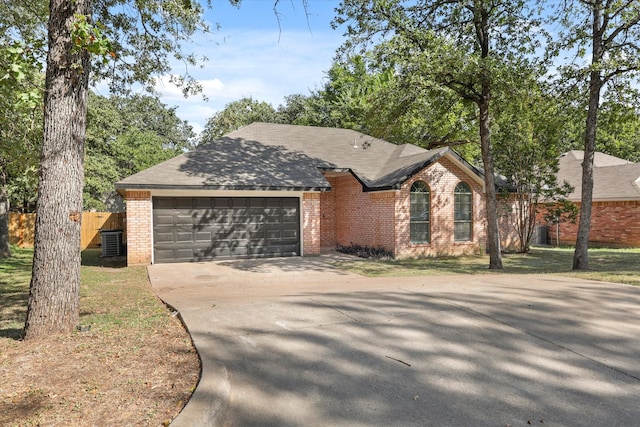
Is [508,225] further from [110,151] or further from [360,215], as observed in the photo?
[110,151]

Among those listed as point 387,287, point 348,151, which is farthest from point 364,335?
point 348,151

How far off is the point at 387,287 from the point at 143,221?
8.57m

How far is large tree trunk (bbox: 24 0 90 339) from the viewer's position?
4891mm

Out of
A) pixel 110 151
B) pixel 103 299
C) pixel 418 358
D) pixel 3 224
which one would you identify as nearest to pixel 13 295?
pixel 103 299

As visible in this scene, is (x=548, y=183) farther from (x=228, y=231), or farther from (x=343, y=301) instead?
(x=343, y=301)

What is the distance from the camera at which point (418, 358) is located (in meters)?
4.43

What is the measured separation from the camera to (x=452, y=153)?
15656 mm

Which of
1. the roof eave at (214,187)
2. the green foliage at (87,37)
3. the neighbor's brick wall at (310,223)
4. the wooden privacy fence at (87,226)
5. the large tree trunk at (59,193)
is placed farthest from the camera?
the wooden privacy fence at (87,226)

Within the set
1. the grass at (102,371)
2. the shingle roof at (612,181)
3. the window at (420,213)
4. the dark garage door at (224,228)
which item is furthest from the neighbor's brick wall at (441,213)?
the grass at (102,371)

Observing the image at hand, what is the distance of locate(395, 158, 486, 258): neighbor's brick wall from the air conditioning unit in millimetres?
11434

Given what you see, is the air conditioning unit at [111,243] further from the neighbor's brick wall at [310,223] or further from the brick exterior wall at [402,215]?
Answer: the brick exterior wall at [402,215]

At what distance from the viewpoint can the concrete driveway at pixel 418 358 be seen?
3.36 m

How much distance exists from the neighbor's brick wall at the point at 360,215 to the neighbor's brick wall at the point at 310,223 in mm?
2111

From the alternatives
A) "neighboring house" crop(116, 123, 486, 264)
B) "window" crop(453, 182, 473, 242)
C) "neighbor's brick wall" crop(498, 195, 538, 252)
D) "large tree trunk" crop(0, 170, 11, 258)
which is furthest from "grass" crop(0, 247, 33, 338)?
"neighbor's brick wall" crop(498, 195, 538, 252)
